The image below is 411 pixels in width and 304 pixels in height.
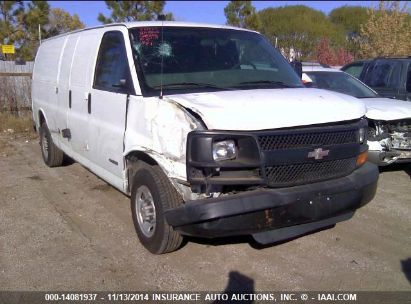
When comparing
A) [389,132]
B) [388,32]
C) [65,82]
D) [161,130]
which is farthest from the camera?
[388,32]

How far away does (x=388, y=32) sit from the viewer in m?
19.8

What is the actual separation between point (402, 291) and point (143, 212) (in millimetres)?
2292

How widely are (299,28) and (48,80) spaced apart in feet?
59.4

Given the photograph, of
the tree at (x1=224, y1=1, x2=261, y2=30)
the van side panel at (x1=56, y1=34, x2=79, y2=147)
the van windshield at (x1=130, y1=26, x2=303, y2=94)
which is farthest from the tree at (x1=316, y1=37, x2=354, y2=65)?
the van windshield at (x1=130, y1=26, x2=303, y2=94)

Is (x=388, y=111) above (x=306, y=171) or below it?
above

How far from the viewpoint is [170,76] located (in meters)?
4.27

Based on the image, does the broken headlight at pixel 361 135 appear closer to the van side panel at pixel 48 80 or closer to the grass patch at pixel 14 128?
the van side panel at pixel 48 80

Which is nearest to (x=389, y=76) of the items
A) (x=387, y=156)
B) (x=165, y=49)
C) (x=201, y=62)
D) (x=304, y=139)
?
(x=387, y=156)

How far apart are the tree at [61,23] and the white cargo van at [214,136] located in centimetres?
1891

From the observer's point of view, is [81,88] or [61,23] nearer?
[81,88]

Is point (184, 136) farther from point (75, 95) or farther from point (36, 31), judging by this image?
point (36, 31)

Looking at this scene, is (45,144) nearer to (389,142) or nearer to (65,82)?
(65,82)

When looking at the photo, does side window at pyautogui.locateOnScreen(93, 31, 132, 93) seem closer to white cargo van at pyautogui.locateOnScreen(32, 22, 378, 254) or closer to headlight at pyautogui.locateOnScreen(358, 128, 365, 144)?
white cargo van at pyautogui.locateOnScreen(32, 22, 378, 254)

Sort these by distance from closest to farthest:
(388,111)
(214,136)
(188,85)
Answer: (214,136) → (188,85) → (388,111)
